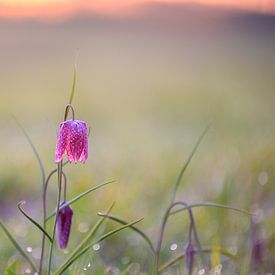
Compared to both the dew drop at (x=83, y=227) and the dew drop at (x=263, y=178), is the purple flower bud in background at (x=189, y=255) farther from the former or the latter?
the dew drop at (x=263, y=178)

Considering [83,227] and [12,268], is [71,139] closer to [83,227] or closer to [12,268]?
[12,268]

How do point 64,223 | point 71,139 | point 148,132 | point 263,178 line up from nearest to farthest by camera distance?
1. point 71,139
2. point 64,223
3. point 263,178
4. point 148,132

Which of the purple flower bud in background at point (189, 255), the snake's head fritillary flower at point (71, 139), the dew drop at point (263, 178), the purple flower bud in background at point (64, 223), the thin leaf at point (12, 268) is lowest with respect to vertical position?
the thin leaf at point (12, 268)

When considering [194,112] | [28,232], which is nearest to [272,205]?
[28,232]

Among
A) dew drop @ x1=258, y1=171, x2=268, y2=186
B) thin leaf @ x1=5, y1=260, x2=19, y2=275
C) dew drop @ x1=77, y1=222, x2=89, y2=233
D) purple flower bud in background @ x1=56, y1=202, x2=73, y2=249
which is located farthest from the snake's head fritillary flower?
dew drop @ x1=258, y1=171, x2=268, y2=186

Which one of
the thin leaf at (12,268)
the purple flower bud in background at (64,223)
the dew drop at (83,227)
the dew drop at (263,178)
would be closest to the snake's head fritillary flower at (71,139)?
the purple flower bud in background at (64,223)

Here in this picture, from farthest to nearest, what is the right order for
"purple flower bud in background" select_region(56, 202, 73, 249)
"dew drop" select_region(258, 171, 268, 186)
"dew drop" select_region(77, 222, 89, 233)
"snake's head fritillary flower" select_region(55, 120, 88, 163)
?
"dew drop" select_region(258, 171, 268, 186) < "dew drop" select_region(77, 222, 89, 233) < "purple flower bud in background" select_region(56, 202, 73, 249) < "snake's head fritillary flower" select_region(55, 120, 88, 163)

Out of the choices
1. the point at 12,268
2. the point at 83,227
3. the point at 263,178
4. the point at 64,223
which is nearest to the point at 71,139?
the point at 64,223

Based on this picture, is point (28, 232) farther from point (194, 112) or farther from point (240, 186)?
point (194, 112)

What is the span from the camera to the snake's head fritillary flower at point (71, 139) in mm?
1579

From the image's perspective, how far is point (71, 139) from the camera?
1578mm

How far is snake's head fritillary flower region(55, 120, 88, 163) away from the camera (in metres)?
1.58

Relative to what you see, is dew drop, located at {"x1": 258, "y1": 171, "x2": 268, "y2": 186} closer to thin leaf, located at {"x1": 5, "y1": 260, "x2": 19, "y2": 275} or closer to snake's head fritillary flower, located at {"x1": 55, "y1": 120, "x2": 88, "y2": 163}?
thin leaf, located at {"x1": 5, "y1": 260, "x2": 19, "y2": 275}

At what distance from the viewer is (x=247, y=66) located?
12.3 metres
